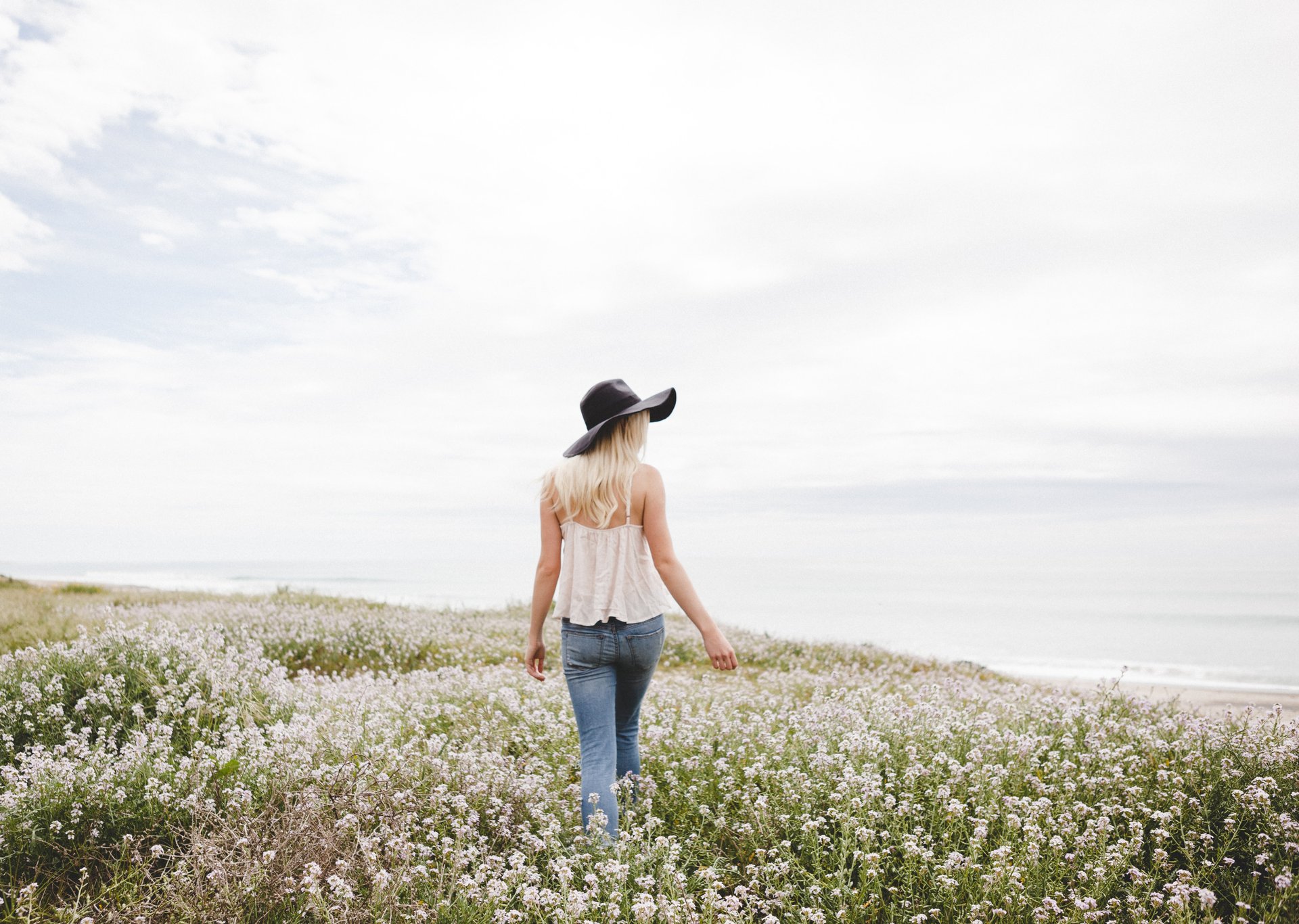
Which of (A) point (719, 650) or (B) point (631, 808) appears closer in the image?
(A) point (719, 650)

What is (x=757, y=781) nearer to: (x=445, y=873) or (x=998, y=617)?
(x=445, y=873)

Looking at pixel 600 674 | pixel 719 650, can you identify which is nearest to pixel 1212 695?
pixel 719 650

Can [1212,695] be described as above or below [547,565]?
below

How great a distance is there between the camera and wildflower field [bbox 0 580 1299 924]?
3693 millimetres

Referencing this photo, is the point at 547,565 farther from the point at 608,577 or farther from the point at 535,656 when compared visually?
the point at 535,656

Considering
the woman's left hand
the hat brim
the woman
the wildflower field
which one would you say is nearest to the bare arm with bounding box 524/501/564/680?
the woman

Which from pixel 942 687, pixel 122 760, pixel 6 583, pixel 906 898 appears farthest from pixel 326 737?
pixel 6 583

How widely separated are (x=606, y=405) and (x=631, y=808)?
256 cm

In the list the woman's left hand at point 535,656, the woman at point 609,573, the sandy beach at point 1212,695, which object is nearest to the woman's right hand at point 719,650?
the woman at point 609,573

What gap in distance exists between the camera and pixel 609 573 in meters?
4.54

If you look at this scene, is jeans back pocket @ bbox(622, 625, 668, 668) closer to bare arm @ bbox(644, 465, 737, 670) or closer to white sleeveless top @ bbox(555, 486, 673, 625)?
white sleeveless top @ bbox(555, 486, 673, 625)

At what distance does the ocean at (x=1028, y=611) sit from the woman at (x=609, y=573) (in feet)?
46.3

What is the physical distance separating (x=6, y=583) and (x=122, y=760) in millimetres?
25060

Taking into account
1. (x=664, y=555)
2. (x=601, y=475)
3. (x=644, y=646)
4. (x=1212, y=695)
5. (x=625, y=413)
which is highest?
(x=625, y=413)
